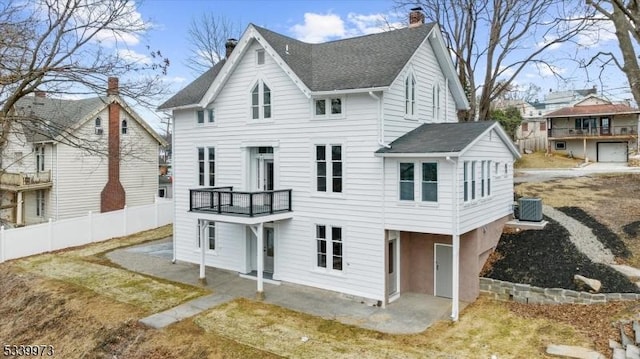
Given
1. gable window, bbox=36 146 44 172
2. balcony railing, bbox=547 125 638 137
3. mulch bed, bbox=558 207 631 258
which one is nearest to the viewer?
mulch bed, bbox=558 207 631 258

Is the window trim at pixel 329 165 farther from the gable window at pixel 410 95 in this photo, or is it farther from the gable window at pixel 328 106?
the gable window at pixel 410 95

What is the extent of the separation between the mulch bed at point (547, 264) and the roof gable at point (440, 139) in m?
4.35

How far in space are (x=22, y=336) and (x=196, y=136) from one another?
949cm

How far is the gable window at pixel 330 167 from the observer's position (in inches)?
583

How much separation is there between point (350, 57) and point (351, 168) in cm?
462

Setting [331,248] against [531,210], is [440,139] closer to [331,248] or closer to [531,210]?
[331,248]

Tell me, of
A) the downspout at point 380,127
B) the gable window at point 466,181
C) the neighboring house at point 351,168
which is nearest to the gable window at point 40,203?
the neighboring house at point 351,168

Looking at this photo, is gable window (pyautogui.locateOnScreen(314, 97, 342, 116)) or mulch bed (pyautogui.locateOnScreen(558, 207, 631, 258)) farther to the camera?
mulch bed (pyautogui.locateOnScreen(558, 207, 631, 258))

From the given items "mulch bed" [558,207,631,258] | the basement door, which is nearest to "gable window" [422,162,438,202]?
the basement door

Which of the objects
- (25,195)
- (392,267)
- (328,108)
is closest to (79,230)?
(25,195)

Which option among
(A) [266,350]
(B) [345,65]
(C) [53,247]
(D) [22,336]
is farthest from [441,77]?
(C) [53,247]

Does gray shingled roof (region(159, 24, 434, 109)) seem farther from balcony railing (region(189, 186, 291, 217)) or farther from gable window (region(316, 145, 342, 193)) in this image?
balcony railing (region(189, 186, 291, 217))

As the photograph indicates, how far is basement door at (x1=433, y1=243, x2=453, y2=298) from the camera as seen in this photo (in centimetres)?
1474

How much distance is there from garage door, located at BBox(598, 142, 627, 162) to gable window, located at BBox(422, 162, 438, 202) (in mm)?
33704
